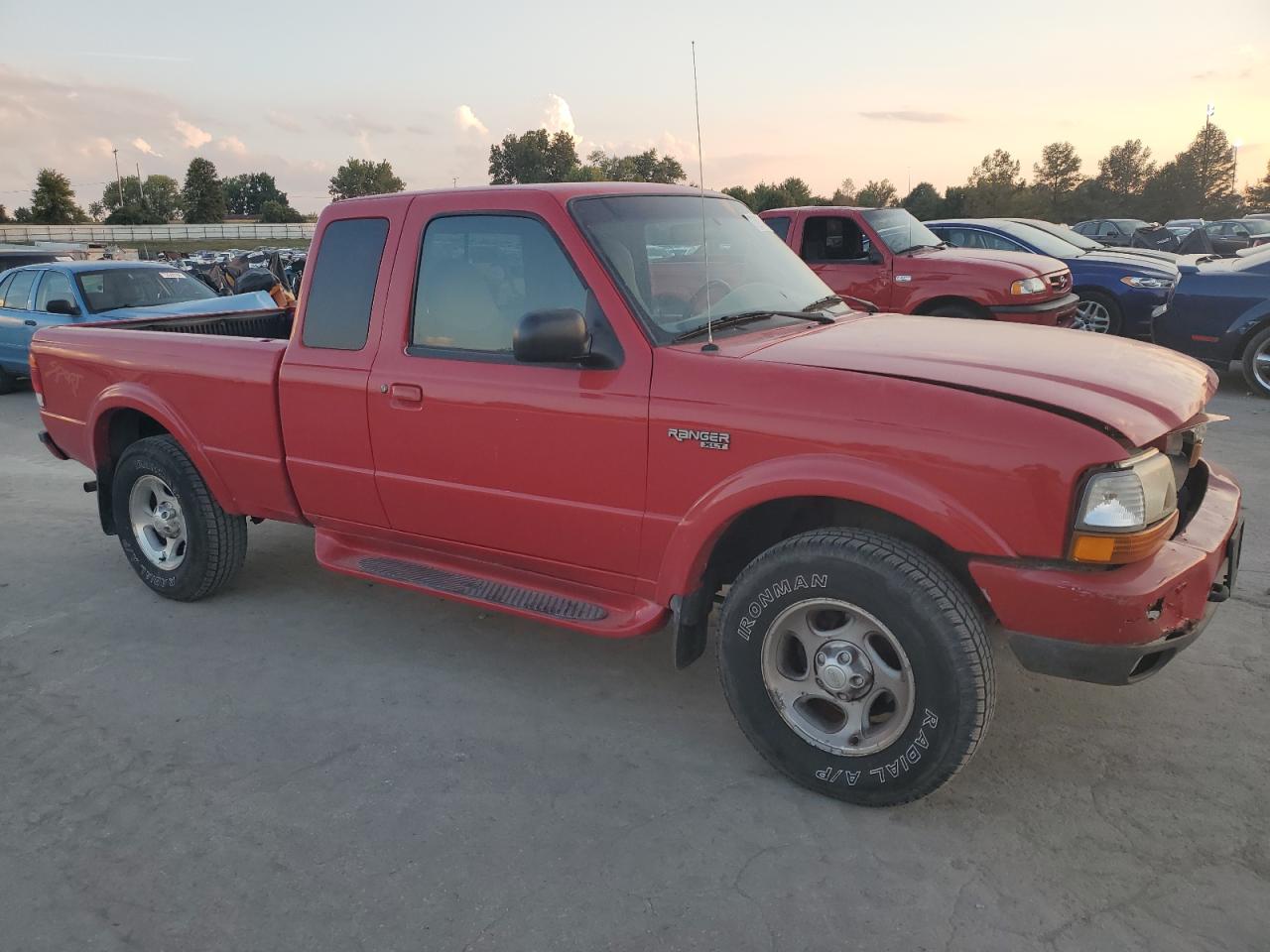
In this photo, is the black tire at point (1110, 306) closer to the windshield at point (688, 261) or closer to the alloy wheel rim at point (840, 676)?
the windshield at point (688, 261)

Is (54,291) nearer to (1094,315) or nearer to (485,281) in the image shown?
(485,281)

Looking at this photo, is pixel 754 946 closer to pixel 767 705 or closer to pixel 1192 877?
pixel 767 705

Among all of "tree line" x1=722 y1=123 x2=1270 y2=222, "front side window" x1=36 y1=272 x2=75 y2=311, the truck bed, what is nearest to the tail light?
the truck bed

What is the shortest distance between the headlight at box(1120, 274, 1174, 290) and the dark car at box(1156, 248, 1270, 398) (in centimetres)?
129

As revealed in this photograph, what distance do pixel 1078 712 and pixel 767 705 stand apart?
1323 millimetres

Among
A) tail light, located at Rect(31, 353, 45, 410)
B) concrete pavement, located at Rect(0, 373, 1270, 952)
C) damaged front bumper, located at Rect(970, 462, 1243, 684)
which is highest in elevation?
tail light, located at Rect(31, 353, 45, 410)

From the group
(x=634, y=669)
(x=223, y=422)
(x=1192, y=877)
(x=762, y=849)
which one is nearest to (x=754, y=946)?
(x=762, y=849)

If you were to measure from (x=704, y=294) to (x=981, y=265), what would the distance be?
22.1 feet

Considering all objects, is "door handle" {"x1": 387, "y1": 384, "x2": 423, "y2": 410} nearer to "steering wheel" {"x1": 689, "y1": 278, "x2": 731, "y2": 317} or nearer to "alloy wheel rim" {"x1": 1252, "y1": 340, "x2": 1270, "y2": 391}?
"steering wheel" {"x1": 689, "y1": 278, "x2": 731, "y2": 317}

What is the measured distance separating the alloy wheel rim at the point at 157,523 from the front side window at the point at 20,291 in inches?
327

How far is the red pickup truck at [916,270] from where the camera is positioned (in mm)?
9219

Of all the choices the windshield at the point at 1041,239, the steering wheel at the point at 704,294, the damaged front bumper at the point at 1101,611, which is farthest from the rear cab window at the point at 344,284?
the windshield at the point at 1041,239

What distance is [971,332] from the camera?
371cm

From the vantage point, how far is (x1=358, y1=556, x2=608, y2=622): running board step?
3523 millimetres
